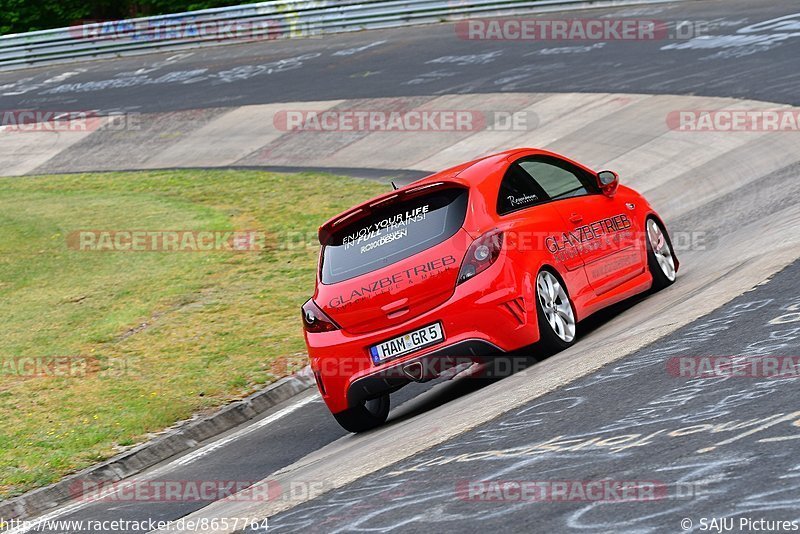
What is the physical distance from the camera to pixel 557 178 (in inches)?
401

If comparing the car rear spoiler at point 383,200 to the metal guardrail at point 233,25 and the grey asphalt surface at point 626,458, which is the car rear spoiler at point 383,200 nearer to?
the grey asphalt surface at point 626,458

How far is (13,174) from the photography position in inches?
999

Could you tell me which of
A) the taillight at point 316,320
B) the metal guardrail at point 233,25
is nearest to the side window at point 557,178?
the taillight at point 316,320

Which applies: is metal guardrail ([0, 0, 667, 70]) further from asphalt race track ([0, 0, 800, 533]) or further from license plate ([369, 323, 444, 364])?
license plate ([369, 323, 444, 364])

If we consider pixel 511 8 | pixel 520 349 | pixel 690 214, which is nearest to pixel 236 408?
pixel 520 349

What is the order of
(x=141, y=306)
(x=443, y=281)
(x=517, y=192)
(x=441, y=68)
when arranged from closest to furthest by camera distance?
(x=443, y=281), (x=517, y=192), (x=141, y=306), (x=441, y=68)

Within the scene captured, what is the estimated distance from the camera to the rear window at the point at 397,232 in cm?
897

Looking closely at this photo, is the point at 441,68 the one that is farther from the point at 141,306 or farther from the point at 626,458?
the point at 626,458

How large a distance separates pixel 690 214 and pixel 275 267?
17.0 feet

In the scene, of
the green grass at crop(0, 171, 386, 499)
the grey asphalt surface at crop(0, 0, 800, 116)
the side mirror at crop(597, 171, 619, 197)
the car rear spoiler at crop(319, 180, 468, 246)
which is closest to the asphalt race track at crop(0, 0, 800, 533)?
the green grass at crop(0, 171, 386, 499)

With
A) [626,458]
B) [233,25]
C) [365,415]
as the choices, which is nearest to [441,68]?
[233,25]

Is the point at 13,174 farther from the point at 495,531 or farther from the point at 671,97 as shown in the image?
the point at 495,531

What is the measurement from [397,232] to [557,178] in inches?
70.1

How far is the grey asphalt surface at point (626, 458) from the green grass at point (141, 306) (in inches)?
151
